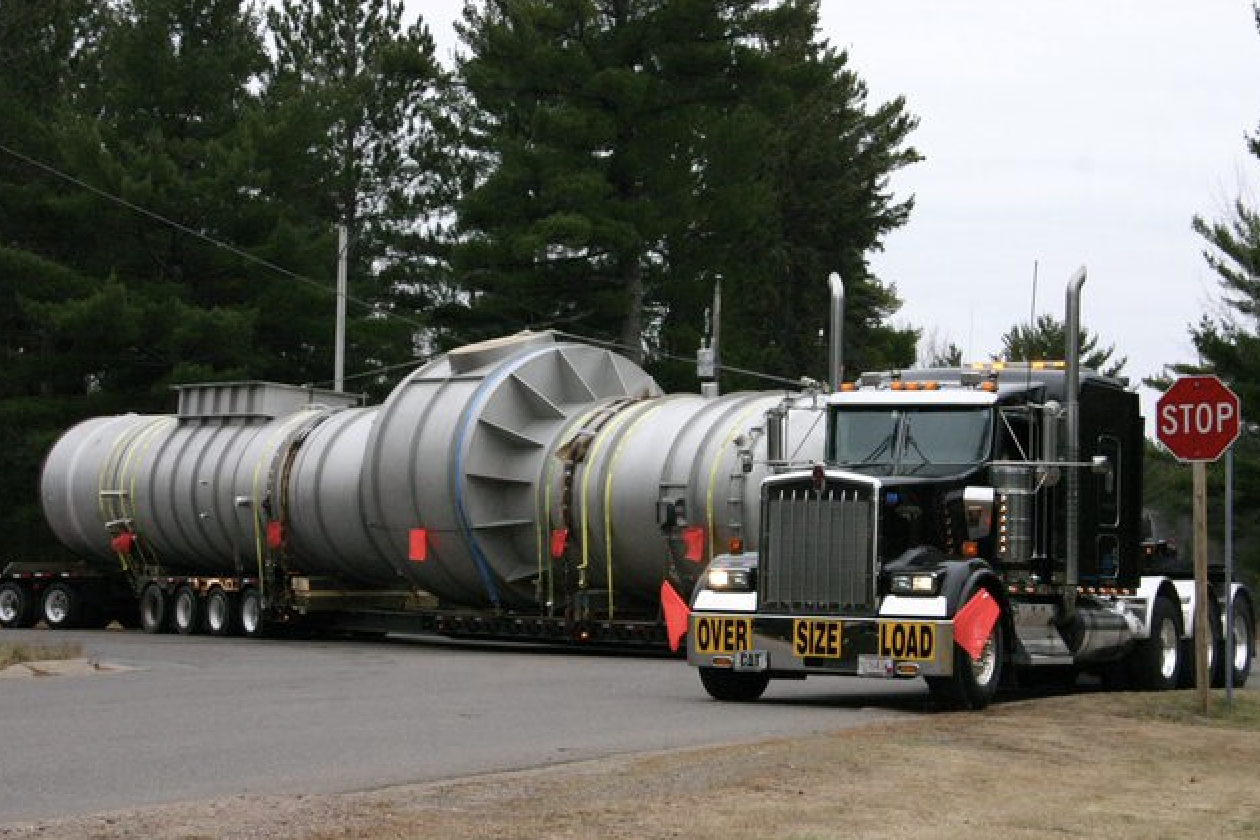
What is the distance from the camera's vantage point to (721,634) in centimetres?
1848

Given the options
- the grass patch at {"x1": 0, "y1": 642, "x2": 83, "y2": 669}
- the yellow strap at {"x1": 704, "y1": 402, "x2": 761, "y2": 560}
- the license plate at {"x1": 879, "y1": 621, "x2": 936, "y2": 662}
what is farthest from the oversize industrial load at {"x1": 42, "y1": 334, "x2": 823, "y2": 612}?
the license plate at {"x1": 879, "y1": 621, "x2": 936, "y2": 662}

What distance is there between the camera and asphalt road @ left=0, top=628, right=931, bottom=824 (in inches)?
496

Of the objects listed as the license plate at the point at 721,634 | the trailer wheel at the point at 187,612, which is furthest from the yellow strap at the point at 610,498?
the trailer wheel at the point at 187,612

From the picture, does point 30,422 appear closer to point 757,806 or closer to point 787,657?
point 787,657

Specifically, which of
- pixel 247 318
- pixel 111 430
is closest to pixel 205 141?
pixel 247 318

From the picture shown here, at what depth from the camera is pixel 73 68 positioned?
61.4 m

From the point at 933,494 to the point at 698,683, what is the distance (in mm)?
4275

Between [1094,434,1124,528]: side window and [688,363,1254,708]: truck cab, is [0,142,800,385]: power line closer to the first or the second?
[1094,434,1124,528]: side window

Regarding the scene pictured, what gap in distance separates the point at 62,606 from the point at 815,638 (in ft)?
81.7

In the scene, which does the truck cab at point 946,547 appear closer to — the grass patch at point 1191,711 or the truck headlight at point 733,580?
the truck headlight at point 733,580

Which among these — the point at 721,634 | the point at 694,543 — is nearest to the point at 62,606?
the point at 694,543

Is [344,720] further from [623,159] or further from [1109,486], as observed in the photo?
[623,159]

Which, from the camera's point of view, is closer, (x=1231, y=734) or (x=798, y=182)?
(x=1231, y=734)

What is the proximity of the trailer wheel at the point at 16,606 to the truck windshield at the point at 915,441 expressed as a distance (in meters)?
24.7
